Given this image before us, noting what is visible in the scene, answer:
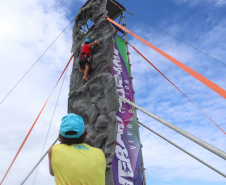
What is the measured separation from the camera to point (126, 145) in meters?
3.56

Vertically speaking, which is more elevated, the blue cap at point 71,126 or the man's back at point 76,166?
the blue cap at point 71,126

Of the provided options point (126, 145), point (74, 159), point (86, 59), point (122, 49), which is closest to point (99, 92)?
point (86, 59)

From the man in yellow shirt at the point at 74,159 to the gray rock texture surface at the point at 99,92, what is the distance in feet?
6.42

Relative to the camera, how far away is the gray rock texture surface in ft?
11.5

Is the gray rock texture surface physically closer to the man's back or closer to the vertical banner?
the vertical banner

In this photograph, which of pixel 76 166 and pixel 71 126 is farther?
pixel 71 126

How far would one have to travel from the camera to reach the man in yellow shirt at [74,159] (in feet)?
3.97

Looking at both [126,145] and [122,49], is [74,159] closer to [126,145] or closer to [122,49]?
[126,145]

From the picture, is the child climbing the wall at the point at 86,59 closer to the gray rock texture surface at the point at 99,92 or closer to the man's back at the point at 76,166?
the gray rock texture surface at the point at 99,92

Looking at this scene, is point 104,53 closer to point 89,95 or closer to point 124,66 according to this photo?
point 124,66

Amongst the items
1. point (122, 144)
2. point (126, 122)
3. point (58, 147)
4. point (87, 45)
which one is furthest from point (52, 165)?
point (87, 45)

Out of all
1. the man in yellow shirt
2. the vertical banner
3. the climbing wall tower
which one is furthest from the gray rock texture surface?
the man in yellow shirt

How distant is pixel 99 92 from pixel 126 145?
4.29 feet

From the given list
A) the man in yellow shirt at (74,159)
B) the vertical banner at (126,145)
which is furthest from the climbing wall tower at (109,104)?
the man in yellow shirt at (74,159)
